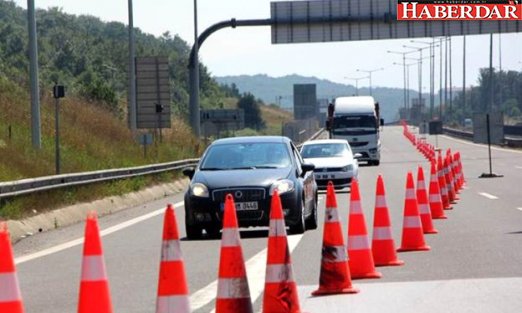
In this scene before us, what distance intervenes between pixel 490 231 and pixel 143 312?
350 inches

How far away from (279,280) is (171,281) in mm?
1962

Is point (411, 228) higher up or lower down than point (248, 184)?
lower down

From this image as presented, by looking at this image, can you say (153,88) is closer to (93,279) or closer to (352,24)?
(352,24)

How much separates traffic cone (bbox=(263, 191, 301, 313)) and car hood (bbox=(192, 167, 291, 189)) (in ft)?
29.1

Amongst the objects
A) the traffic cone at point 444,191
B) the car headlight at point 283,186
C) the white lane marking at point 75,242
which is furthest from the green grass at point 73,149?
the traffic cone at point 444,191

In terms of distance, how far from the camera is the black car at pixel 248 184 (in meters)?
Answer: 19.2

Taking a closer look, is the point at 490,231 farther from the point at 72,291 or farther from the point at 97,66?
the point at 97,66

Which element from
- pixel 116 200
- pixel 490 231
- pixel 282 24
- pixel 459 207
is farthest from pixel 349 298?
pixel 282 24

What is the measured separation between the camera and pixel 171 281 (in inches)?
333

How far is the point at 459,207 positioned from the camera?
25859 millimetres

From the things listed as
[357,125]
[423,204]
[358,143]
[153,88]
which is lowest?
[358,143]

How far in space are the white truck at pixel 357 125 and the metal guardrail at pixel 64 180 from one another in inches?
858

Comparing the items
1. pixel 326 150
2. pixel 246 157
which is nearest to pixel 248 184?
pixel 246 157

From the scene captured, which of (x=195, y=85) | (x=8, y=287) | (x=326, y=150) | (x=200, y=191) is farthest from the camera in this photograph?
(x=195, y=85)
